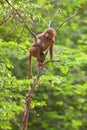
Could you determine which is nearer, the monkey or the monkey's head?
the monkey

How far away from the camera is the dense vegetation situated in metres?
6.20

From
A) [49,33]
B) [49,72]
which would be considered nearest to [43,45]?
[49,33]

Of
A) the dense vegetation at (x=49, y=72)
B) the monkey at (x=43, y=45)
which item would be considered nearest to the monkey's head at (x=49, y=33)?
the monkey at (x=43, y=45)

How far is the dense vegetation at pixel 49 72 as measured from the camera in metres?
6.20

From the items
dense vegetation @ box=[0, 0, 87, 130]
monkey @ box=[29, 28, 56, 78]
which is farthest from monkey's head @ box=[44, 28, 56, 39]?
dense vegetation @ box=[0, 0, 87, 130]

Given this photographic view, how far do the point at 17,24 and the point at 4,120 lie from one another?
143cm

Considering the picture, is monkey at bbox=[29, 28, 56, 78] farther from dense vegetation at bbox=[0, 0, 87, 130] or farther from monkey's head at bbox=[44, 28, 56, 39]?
dense vegetation at bbox=[0, 0, 87, 130]

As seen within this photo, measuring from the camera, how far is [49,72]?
9.11 m

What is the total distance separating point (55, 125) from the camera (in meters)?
11.6

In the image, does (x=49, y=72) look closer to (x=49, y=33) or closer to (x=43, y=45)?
(x=49, y=33)

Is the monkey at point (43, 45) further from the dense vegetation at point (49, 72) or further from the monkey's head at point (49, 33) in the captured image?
the dense vegetation at point (49, 72)

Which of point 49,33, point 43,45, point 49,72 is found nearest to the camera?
point 43,45

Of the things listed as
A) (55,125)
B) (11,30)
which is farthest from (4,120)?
(55,125)

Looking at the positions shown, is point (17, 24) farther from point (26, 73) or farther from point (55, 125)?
point (55, 125)
